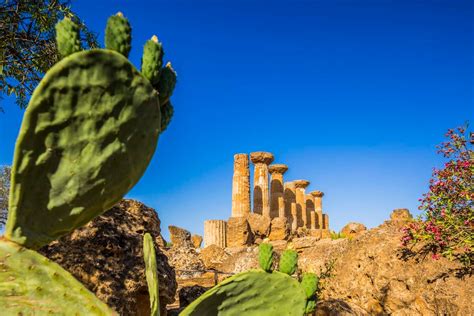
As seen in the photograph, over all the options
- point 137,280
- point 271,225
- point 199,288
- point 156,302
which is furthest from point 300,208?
point 156,302

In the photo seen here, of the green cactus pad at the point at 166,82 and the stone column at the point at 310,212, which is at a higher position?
the stone column at the point at 310,212

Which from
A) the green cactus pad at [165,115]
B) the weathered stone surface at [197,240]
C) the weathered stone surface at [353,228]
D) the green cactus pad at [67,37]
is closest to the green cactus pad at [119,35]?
the green cactus pad at [67,37]

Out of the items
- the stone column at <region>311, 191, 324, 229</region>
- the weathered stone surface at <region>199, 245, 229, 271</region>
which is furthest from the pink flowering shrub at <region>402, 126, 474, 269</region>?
the stone column at <region>311, 191, 324, 229</region>

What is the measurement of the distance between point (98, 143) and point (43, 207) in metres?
0.33

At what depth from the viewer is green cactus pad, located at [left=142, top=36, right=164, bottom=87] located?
1.53 m

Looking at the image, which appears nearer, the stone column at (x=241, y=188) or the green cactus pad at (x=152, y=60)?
the green cactus pad at (x=152, y=60)

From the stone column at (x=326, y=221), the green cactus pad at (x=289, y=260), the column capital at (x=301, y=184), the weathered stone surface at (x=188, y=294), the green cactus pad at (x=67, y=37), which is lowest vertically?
the weathered stone surface at (x=188, y=294)

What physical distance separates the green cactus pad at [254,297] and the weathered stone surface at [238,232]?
2043 centimetres

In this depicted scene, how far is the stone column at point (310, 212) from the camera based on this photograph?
114 ft

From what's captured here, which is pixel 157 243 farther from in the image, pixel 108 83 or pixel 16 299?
pixel 108 83

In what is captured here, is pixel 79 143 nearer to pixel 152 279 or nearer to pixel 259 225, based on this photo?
pixel 152 279

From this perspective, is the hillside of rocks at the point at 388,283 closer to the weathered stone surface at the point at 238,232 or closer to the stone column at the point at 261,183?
the weathered stone surface at the point at 238,232

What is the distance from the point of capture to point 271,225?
73.6ft

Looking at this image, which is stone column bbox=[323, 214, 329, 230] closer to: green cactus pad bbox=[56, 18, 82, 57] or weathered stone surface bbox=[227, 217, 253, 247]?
weathered stone surface bbox=[227, 217, 253, 247]
